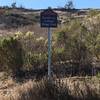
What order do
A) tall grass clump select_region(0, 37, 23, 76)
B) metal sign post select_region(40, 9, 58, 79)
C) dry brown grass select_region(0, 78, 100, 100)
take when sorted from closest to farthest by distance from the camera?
1. dry brown grass select_region(0, 78, 100, 100)
2. metal sign post select_region(40, 9, 58, 79)
3. tall grass clump select_region(0, 37, 23, 76)

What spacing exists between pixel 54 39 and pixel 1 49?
2.39 metres

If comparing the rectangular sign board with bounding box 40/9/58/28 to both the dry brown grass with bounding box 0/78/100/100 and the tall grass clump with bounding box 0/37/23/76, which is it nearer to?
the dry brown grass with bounding box 0/78/100/100

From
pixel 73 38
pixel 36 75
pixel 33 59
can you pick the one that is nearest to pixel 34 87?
pixel 36 75

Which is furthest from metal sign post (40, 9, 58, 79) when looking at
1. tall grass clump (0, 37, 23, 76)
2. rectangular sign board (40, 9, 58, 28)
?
tall grass clump (0, 37, 23, 76)

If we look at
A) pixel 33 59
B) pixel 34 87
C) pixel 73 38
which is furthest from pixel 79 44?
pixel 34 87

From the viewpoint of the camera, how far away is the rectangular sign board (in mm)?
12180

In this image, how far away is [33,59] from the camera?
54.0 ft

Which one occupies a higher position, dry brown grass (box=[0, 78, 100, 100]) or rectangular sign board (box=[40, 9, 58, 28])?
rectangular sign board (box=[40, 9, 58, 28])

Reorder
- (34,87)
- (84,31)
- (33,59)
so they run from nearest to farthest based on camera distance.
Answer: (34,87)
(33,59)
(84,31)

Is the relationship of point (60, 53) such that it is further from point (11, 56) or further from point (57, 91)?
point (57, 91)

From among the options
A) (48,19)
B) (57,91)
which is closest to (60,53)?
(48,19)

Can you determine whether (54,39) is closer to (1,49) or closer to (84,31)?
(84,31)

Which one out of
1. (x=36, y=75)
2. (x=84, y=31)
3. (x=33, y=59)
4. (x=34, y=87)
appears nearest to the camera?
(x=34, y=87)

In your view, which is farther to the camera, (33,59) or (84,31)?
(84,31)
